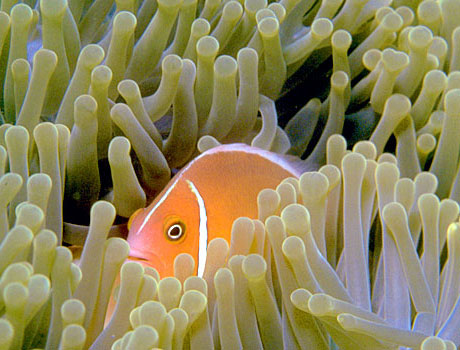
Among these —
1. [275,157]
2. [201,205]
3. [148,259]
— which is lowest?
[148,259]

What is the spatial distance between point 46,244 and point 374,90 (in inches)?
39.0

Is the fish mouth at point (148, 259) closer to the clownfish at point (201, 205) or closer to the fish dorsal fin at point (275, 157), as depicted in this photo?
the clownfish at point (201, 205)

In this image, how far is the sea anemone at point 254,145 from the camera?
0.96m

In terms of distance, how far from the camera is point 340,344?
1.01 meters

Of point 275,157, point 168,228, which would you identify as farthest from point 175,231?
point 275,157

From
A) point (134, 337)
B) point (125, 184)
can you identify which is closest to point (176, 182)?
point (125, 184)

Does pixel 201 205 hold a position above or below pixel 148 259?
above

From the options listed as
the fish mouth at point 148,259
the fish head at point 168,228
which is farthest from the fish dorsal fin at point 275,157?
the fish mouth at point 148,259

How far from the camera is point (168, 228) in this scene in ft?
3.99

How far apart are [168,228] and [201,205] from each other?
0.09 meters

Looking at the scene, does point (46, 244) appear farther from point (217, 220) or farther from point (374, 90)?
point (374, 90)

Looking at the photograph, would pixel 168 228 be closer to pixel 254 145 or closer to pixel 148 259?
pixel 148 259

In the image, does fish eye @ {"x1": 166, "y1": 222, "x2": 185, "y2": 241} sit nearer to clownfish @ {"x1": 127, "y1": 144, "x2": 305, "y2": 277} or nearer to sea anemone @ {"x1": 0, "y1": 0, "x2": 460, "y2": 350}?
clownfish @ {"x1": 127, "y1": 144, "x2": 305, "y2": 277}

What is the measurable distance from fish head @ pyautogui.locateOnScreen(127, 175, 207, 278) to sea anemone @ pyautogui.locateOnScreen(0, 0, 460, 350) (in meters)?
0.09
